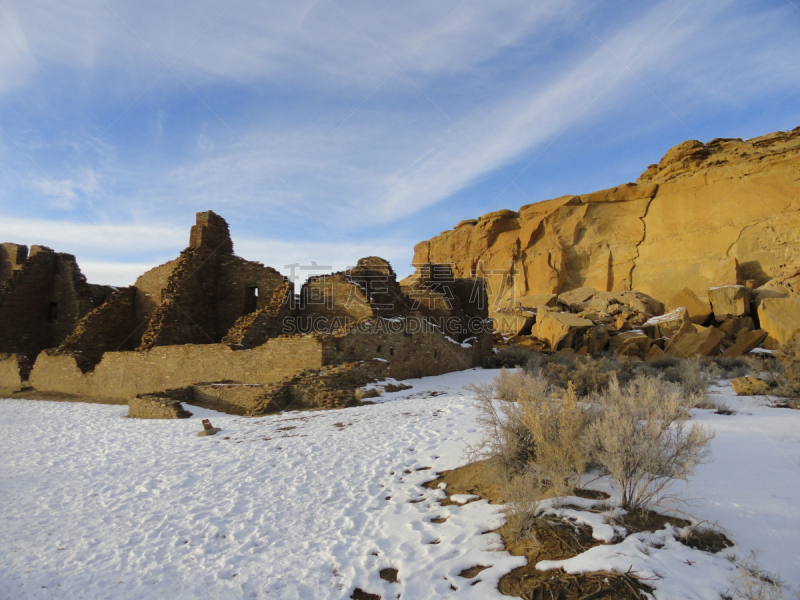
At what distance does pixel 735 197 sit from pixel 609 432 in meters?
36.1

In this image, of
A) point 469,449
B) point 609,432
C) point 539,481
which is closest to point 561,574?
point 539,481

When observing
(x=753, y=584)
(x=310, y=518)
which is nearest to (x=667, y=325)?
(x=753, y=584)

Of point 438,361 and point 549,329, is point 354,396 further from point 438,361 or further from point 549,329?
point 549,329

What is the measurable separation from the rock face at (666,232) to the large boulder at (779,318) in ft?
9.77

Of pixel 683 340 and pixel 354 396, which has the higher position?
pixel 683 340

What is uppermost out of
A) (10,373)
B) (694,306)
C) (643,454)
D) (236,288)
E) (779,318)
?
(236,288)

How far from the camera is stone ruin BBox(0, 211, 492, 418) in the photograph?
1179 cm

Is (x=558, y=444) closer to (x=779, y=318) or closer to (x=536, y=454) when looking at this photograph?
(x=536, y=454)

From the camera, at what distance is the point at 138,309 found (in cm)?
1967

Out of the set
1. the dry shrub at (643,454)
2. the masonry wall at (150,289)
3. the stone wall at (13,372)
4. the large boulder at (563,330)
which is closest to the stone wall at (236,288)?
the masonry wall at (150,289)

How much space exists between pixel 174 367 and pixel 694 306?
25.3 m

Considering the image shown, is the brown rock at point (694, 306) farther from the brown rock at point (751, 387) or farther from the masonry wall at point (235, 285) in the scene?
the masonry wall at point (235, 285)

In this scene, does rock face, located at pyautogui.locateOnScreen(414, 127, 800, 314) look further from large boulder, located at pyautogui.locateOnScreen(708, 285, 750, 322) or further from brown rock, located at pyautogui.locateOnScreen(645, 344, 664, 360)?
brown rock, located at pyautogui.locateOnScreen(645, 344, 664, 360)

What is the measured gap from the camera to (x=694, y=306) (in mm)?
22453
